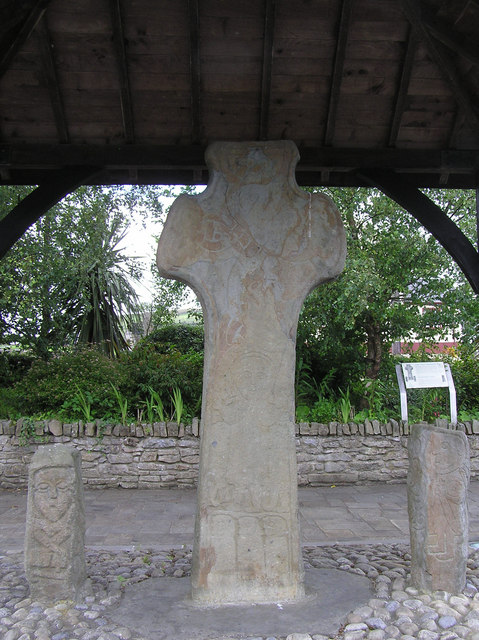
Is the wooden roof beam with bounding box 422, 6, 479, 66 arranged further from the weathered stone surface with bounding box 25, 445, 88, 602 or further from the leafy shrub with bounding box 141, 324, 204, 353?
the leafy shrub with bounding box 141, 324, 204, 353

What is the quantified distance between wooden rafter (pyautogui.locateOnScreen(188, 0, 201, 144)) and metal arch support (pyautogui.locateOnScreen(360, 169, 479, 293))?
51.6 inches

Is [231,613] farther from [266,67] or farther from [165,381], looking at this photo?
[165,381]

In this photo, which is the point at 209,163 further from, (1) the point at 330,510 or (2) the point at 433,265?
(2) the point at 433,265

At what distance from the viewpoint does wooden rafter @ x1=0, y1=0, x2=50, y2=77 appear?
10.2ft

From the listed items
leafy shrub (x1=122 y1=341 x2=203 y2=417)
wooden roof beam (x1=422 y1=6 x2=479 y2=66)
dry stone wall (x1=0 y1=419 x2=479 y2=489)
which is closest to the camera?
wooden roof beam (x1=422 y1=6 x2=479 y2=66)

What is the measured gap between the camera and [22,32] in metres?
3.14

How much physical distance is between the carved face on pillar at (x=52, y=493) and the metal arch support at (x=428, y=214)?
304cm

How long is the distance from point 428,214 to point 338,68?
130 cm

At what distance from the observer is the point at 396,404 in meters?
8.98

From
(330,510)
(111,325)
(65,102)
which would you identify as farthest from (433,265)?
(111,325)

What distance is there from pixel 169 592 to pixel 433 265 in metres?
5.96

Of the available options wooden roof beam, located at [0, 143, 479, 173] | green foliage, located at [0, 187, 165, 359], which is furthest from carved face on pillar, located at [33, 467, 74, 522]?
green foliage, located at [0, 187, 165, 359]

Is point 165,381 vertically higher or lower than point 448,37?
lower

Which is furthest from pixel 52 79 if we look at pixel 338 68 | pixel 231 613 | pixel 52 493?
pixel 231 613
